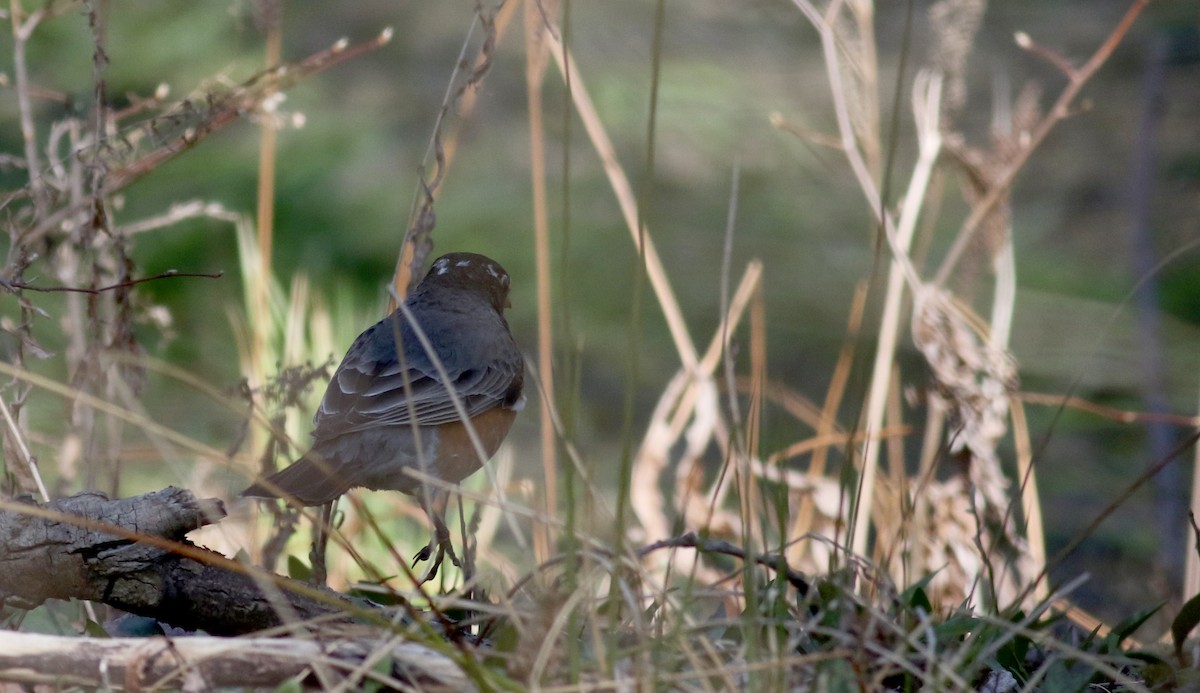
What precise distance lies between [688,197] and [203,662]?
20.0 feet

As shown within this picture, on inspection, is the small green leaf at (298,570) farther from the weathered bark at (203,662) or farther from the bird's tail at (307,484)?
the weathered bark at (203,662)

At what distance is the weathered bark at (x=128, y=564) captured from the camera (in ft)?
5.97

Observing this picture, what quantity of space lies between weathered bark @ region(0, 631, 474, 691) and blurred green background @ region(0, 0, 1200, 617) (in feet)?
12.4

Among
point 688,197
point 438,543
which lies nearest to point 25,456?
point 438,543

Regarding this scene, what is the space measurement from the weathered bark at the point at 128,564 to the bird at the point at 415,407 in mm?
593

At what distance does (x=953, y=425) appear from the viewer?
131 inches

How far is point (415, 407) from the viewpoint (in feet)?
9.53

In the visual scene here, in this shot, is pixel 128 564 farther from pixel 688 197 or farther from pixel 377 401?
pixel 688 197

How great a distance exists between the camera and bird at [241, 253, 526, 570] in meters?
2.78

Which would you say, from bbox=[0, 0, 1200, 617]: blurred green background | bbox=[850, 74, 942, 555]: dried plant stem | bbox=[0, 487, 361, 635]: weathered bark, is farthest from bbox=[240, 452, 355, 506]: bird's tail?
bbox=[0, 0, 1200, 617]: blurred green background

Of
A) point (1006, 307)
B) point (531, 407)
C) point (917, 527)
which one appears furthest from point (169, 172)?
point (917, 527)

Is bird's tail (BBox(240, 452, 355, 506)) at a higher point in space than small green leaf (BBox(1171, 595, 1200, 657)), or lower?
higher

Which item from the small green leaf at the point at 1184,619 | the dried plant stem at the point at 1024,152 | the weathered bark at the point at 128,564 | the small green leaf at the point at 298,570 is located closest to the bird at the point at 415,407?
the small green leaf at the point at 298,570

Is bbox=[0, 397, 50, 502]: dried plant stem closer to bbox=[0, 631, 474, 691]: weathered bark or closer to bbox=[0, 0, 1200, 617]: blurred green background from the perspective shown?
bbox=[0, 631, 474, 691]: weathered bark
